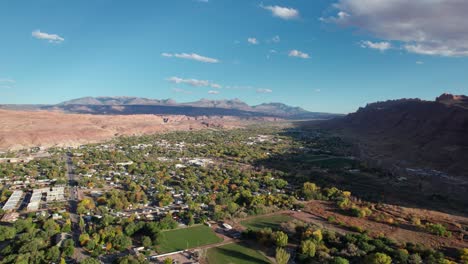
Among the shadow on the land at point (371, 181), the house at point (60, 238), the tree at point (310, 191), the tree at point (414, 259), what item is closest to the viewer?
the tree at point (414, 259)

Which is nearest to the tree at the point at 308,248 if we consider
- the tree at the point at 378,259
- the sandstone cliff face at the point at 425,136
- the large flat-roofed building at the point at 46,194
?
the tree at the point at 378,259

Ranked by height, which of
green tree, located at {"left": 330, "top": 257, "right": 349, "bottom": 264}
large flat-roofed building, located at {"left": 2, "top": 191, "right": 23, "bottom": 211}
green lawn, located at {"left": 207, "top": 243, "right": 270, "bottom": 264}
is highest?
green tree, located at {"left": 330, "top": 257, "right": 349, "bottom": 264}

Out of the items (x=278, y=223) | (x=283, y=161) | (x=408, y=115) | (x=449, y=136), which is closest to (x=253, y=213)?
(x=278, y=223)

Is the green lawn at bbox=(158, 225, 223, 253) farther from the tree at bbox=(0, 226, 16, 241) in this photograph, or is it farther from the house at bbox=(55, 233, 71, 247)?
the tree at bbox=(0, 226, 16, 241)

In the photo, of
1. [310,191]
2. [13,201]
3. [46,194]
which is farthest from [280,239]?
[13,201]

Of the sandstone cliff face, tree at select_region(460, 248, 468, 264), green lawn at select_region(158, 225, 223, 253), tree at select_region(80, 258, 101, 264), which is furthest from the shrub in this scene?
tree at select_region(80, 258, 101, 264)

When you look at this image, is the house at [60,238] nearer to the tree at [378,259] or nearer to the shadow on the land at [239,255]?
the shadow on the land at [239,255]
